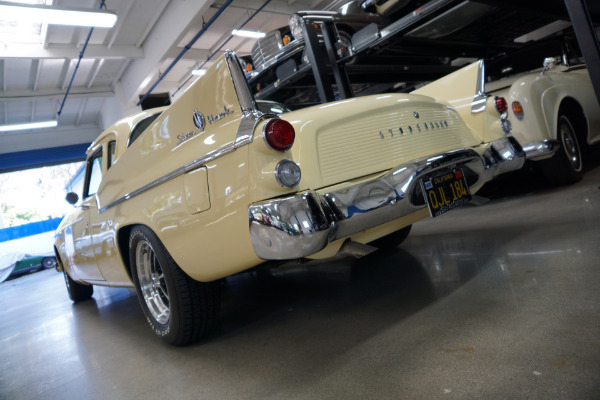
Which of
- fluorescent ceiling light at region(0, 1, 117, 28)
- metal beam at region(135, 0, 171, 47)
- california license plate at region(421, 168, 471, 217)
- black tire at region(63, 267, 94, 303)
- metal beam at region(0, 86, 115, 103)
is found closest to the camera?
california license plate at region(421, 168, 471, 217)

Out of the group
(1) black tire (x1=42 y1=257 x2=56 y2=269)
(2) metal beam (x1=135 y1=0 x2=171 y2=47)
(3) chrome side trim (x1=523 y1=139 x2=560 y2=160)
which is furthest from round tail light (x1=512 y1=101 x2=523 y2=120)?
(1) black tire (x1=42 y1=257 x2=56 y2=269)

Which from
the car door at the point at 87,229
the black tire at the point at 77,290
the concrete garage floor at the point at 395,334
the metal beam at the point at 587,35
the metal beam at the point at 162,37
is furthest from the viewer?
the metal beam at the point at 162,37

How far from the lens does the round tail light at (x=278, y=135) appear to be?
1722 millimetres

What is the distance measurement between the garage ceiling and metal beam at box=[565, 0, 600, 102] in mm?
2288

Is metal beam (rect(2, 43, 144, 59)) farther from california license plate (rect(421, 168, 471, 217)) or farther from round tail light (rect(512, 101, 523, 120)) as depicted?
california license plate (rect(421, 168, 471, 217))

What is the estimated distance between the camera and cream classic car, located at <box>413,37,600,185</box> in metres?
2.95

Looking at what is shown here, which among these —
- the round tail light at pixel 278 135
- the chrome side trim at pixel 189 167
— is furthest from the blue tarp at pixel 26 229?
the round tail light at pixel 278 135

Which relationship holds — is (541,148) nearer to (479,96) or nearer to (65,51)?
(479,96)

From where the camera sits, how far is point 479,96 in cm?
297

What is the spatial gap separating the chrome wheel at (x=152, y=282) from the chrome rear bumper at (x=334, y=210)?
109cm

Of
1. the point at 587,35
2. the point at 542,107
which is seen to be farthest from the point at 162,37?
the point at 587,35

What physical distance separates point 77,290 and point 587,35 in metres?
5.57

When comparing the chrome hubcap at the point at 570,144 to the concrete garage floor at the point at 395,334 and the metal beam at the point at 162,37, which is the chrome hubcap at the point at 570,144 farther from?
the metal beam at the point at 162,37

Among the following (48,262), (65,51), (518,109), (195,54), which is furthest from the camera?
(48,262)
